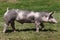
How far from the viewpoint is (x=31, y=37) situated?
13.9 m

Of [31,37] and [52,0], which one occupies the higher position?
[52,0]

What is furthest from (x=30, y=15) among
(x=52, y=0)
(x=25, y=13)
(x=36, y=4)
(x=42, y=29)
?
(x=52, y=0)

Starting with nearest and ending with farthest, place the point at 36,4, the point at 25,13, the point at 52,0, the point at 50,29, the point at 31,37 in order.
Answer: the point at 31,37 → the point at 25,13 → the point at 50,29 → the point at 36,4 → the point at 52,0

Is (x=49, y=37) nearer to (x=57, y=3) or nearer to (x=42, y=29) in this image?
(x=42, y=29)

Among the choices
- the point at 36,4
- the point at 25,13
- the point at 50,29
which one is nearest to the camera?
the point at 25,13

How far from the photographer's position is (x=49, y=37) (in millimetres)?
13984

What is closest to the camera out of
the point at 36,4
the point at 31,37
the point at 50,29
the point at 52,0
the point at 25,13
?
the point at 31,37

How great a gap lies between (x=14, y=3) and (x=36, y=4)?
2.23m

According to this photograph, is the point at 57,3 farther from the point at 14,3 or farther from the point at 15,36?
the point at 15,36

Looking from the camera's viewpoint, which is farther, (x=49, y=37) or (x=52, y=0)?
(x=52, y=0)

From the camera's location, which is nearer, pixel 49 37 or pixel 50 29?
pixel 49 37

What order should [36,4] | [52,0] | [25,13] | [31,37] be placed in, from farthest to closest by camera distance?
[52,0]
[36,4]
[25,13]
[31,37]

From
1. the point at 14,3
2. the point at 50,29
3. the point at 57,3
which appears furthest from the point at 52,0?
the point at 50,29

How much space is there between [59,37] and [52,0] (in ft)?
55.3
